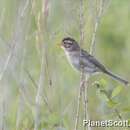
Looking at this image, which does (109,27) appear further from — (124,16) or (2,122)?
(2,122)

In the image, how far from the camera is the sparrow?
13.9ft

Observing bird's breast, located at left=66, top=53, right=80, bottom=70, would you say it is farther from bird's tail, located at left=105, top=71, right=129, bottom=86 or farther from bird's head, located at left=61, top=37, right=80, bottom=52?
bird's tail, located at left=105, top=71, right=129, bottom=86

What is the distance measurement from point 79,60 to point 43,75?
3.07 ft

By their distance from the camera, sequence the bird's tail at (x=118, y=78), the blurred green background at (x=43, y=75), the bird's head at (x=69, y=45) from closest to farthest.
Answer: the blurred green background at (x=43, y=75) < the bird's tail at (x=118, y=78) < the bird's head at (x=69, y=45)

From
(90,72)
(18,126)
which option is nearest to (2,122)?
(18,126)

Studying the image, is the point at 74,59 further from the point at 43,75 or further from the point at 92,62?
the point at 43,75

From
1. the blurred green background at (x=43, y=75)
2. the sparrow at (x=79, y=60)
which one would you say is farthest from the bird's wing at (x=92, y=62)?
the blurred green background at (x=43, y=75)

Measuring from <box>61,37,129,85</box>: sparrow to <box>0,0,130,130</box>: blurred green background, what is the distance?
60mm

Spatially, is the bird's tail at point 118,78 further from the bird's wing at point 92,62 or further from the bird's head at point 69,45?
the bird's head at point 69,45

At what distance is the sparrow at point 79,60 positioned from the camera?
4.23m

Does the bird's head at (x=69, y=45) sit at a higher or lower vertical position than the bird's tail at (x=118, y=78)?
higher

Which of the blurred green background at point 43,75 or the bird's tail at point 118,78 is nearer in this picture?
the blurred green background at point 43,75

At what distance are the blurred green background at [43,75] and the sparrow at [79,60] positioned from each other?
0.06 metres

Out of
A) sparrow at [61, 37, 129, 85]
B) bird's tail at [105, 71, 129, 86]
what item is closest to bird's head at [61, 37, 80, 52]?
sparrow at [61, 37, 129, 85]
